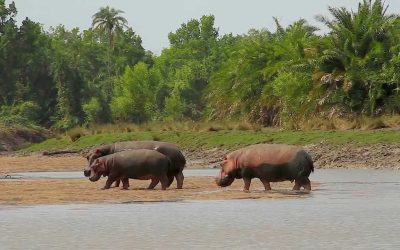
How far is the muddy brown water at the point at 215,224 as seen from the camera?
1475 centimetres

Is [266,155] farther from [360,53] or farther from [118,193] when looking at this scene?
[360,53]

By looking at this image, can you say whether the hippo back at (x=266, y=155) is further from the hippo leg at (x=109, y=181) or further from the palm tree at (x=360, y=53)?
the palm tree at (x=360, y=53)

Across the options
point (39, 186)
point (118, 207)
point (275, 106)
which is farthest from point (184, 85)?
point (118, 207)

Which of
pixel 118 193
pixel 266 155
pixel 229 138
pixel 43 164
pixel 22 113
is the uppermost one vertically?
pixel 22 113

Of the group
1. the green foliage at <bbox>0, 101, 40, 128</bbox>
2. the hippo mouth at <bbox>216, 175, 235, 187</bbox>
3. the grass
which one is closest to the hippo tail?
the hippo mouth at <bbox>216, 175, 235, 187</bbox>

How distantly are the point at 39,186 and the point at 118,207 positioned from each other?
7.92 meters

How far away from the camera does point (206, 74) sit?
322 ft

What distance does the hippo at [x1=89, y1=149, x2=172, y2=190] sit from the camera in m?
26.3

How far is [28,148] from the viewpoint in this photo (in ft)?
219

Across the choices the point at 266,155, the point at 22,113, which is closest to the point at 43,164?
the point at 266,155

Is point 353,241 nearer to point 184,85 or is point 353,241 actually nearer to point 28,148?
point 28,148

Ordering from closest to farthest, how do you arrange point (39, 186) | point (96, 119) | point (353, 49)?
point (39, 186)
point (353, 49)
point (96, 119)

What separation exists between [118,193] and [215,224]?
8.20 meters

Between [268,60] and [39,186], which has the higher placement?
[268,60]
